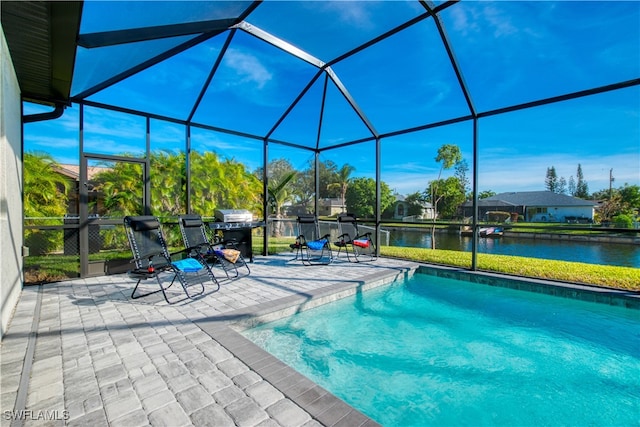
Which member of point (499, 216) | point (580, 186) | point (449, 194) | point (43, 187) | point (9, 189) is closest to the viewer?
point (9, 189)

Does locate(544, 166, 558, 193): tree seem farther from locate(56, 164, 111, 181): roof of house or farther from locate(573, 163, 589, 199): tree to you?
locate(56, 164, 111, 181): roof of house

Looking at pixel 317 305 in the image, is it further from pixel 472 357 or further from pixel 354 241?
→ pixel 354 241

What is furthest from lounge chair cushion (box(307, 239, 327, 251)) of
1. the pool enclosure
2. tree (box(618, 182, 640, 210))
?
tree (box(618, 182, 640, 210))

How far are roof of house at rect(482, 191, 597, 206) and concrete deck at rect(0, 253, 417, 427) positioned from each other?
82.2ft

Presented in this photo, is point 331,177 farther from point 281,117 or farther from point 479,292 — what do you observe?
point 479,292

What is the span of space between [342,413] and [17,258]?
5024mm

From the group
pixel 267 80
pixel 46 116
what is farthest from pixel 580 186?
pixel 46 116

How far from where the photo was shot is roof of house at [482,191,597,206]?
2229cm

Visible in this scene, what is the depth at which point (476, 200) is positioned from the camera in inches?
235

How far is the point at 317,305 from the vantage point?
4414mm

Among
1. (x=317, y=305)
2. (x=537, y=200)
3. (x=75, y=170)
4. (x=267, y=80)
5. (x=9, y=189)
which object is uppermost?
(x=267, y=80)

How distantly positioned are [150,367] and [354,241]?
541 centimetres

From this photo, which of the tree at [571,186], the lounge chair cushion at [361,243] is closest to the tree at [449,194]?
the lounge chair cushion at [361,243]

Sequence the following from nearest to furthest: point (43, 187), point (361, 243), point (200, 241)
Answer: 1. point (200, 241)
2. point (43, 187)
3. point (361, 243)
